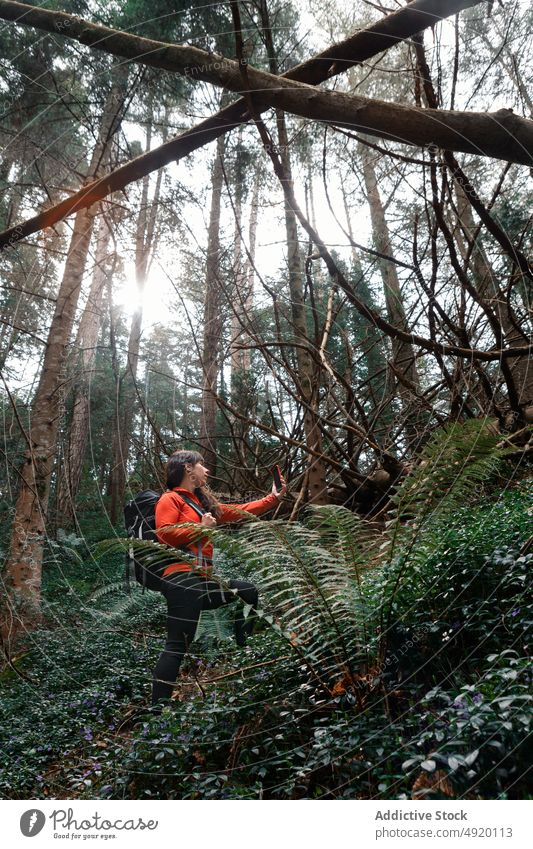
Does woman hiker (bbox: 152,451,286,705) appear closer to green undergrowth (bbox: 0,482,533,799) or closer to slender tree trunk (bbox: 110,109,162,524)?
green undergrowth (bbox: 0,482,533,799)

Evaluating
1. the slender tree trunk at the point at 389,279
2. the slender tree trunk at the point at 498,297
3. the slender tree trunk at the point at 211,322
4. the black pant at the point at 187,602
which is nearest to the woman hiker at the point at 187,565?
the black pant at the point at 187,602

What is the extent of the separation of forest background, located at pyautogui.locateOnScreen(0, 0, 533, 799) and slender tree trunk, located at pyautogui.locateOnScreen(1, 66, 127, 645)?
14 millimetres

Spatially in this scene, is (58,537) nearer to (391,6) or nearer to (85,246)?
(85,246)

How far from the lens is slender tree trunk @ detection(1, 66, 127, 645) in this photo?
1673mm

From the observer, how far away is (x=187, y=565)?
1439 mm

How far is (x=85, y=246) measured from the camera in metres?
1.85

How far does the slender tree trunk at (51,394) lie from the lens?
1.67 m

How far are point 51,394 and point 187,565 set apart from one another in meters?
0.82

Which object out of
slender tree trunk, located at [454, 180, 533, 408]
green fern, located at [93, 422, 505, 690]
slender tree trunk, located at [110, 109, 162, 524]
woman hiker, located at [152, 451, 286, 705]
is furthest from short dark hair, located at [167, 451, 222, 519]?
slender tree trunk, located at [454, 180, 533, 408]

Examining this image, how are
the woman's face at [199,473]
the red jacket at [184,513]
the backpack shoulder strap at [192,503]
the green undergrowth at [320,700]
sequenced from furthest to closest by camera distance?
the backpack shoulder strap at [192,503] < the woman's face at [199,473] < the red jacket at [184,513] < the green undergrowth at [320,700]

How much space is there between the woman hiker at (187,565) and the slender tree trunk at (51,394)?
41 centimetres

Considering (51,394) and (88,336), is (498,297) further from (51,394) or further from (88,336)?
(51,394)

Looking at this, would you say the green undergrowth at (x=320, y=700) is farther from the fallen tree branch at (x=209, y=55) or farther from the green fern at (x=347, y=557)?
the fallen tree branch at (x=209, y=55)

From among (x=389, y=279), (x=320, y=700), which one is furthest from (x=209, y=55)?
(x=320, y=700)
